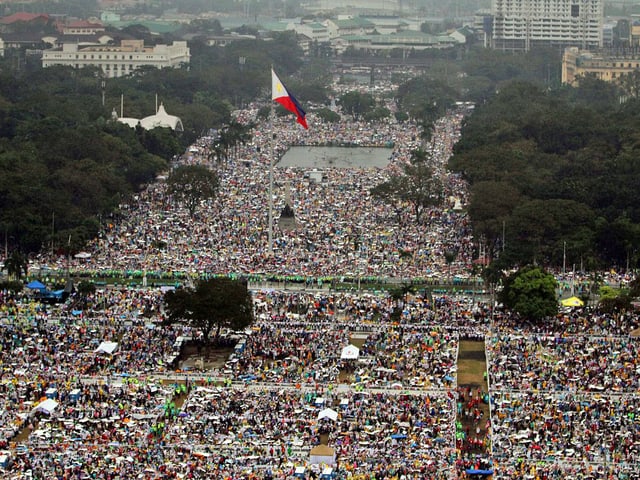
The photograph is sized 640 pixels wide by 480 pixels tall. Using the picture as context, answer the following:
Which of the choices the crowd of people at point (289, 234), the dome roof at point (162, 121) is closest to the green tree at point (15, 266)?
the crowd of people at point (289, 234)

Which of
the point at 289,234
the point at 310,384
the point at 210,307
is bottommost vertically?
the point at 289,234

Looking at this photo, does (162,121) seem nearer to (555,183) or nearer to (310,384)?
(555,183)

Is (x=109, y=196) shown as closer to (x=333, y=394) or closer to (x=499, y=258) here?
(x=499, y=258)

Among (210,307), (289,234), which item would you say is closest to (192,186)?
(289,234)

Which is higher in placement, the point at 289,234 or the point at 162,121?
the point at 289,234

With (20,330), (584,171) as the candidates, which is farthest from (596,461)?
(584,171)

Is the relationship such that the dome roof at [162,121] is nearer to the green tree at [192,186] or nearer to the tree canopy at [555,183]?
the tree canopy at [555,183]
